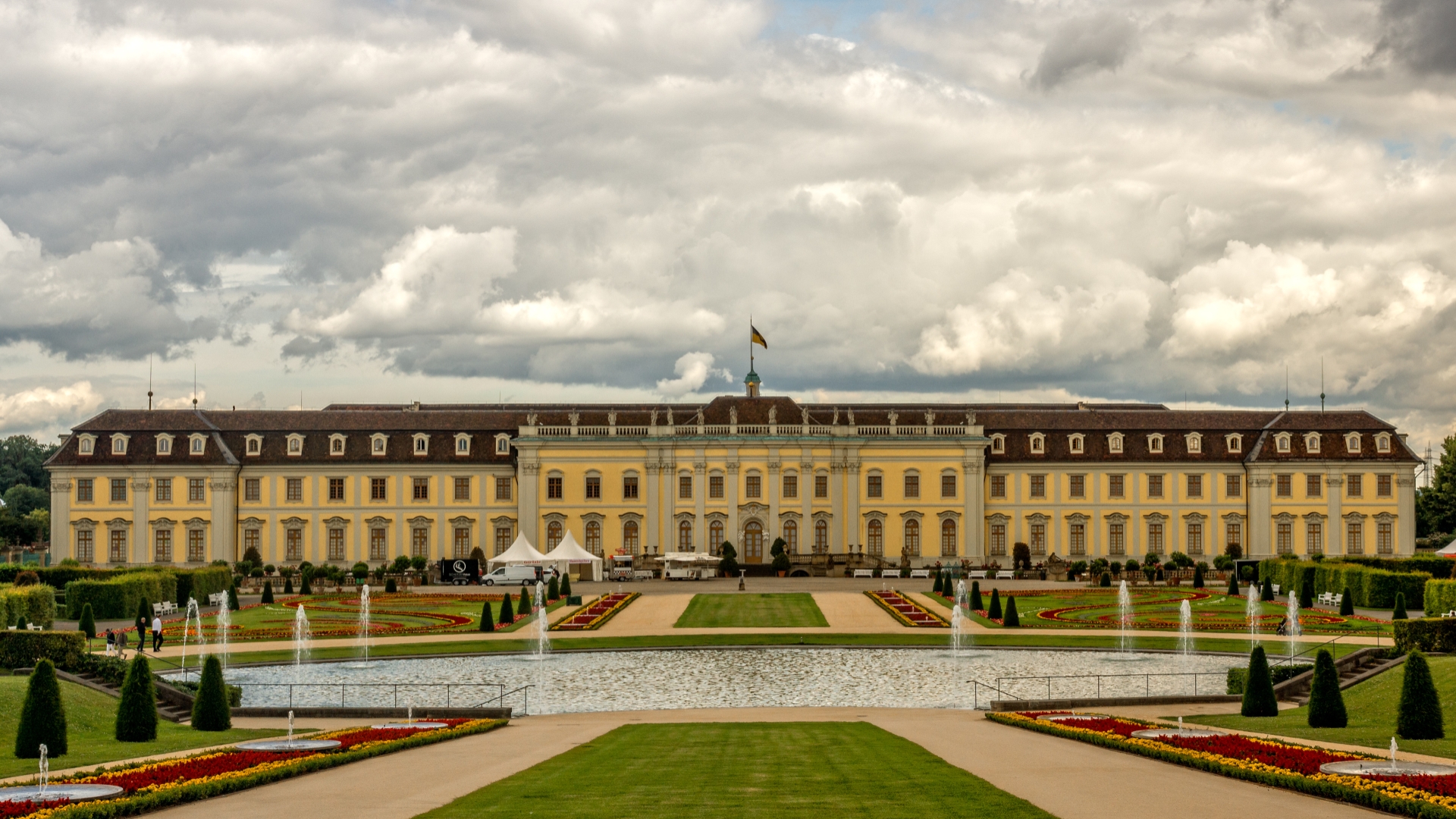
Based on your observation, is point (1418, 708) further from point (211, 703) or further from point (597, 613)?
point (597, 613)

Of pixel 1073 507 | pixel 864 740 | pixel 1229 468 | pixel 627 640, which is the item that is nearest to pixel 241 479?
pixel 627 640

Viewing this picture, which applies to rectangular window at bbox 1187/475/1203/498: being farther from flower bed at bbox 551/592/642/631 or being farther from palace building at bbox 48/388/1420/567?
flower bed at bbox 551/592/642/631

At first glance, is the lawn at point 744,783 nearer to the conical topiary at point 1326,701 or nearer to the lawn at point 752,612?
the conical topiary at point 1326,701

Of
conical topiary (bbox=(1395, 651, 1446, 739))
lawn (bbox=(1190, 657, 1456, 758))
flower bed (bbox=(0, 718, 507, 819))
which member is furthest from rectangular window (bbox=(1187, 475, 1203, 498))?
flower bed (bbox=(0, 718, 507, 819))

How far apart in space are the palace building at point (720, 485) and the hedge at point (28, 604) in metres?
34.5

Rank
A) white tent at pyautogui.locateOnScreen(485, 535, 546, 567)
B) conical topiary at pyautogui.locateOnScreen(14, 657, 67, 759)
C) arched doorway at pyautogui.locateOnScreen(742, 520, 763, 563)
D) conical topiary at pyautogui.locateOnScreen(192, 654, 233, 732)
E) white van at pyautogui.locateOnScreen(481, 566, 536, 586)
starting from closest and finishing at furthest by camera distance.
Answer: conical topiary at pyautogui.locateOnScreen(14, 657, 67, 759), conical topiary at pyautogui.locateOnScreen(192, 654, 233, 732), white tent at pyautogui.locateOnScreen(485, 535, 546, 567), white van at pyautogui.locateOnScreen(481, 566, 536, 586), arched doorway at pyautogui.locateOnScreen(742, 520, 763, 563)

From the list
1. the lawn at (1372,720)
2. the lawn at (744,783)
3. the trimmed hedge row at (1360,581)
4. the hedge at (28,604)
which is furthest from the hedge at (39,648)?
the trimmed hedge row at (1360,581)

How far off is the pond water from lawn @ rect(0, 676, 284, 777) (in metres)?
3.54

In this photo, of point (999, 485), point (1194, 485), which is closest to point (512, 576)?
point (999, 485)

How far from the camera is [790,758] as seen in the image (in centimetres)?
2034

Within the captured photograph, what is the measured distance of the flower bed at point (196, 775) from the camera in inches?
613

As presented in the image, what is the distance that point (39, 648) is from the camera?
102ft

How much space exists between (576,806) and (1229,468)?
236 feet

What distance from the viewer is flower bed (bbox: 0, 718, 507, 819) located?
15570 mm
